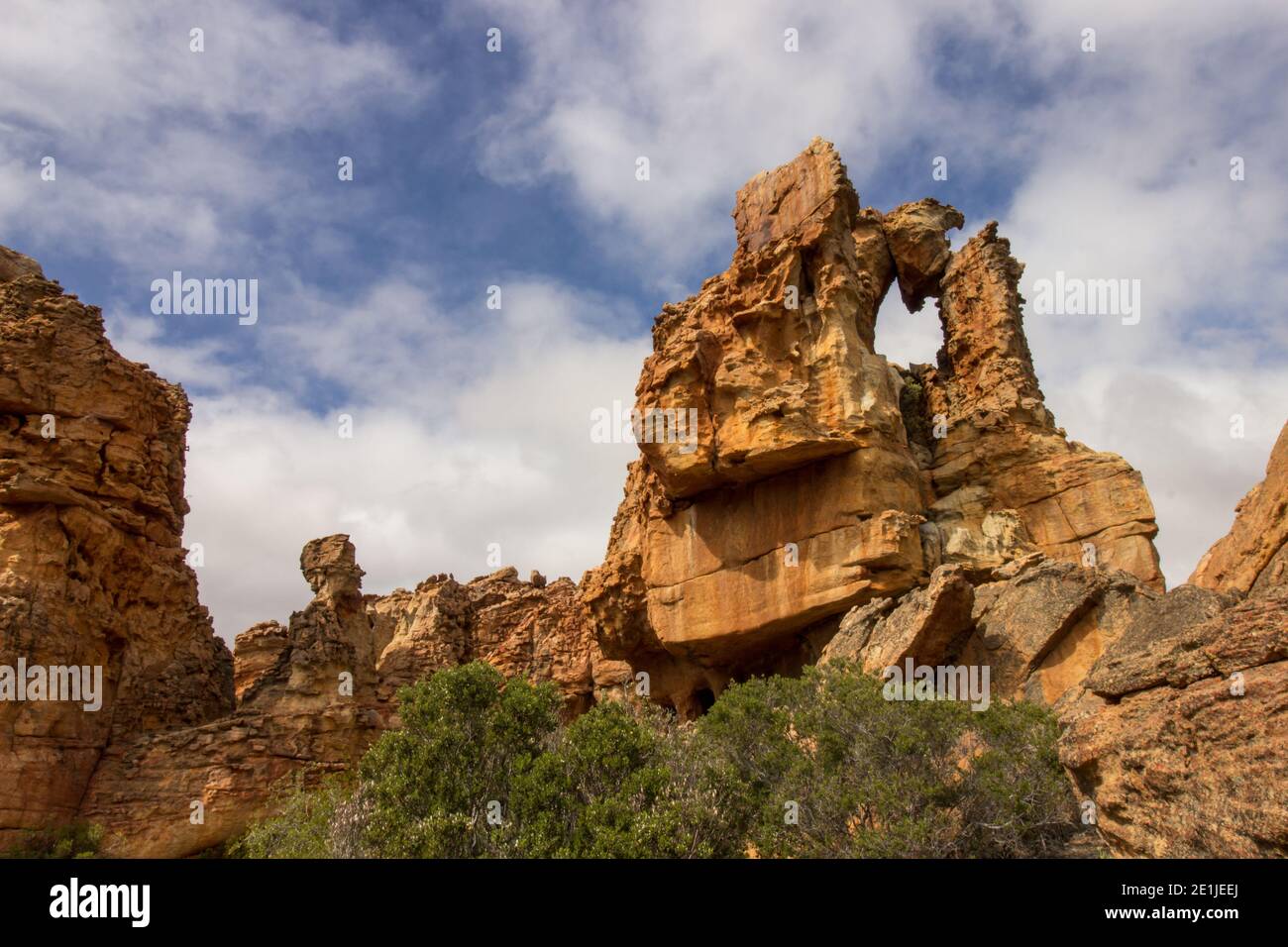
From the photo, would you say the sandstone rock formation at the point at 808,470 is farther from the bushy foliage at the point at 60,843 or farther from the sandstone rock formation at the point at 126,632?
the bushy foliage at the point at 60,843

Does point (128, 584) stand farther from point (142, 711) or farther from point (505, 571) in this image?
point (505, 571)

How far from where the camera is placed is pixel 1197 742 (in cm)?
889

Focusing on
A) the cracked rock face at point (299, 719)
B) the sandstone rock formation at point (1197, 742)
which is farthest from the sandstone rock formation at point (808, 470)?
the sandstone rock formation at point (1197, 742)

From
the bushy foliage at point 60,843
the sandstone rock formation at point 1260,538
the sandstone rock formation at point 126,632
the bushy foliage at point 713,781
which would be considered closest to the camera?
the sandstone rock formation at point 1260,538

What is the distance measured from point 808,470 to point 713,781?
1349 centimetres

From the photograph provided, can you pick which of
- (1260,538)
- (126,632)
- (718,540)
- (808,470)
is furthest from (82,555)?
(1260,538)

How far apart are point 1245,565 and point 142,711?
26.4 metres

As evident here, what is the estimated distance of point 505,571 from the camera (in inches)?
1811

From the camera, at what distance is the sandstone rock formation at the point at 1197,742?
805 centimetres

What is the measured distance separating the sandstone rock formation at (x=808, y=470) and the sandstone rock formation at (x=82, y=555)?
46.6ft

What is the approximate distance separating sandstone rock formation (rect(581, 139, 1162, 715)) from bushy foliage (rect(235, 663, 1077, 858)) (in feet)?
30.4

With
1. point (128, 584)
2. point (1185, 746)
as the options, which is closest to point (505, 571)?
point (128, 584)

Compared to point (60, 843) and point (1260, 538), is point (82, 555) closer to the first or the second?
point (60, 843)
